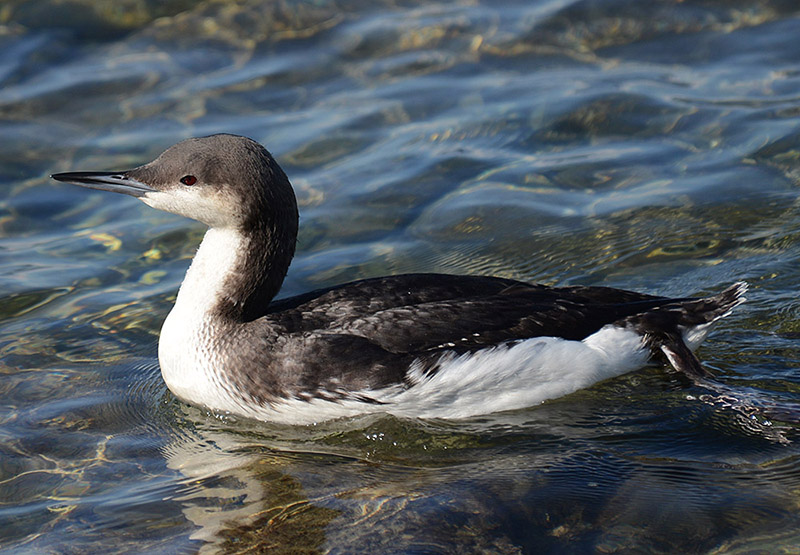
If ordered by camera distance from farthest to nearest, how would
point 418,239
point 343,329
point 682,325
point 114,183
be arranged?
point 418,239 < point 682,325 < point 114,183 < point 343,329

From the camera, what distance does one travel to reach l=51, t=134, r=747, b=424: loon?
18.1 feet

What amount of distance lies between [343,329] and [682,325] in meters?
1.95

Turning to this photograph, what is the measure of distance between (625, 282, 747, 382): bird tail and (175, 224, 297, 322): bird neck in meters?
2.03

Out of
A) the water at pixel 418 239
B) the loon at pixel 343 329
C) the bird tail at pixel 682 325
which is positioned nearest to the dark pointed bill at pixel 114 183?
the loon at pixel 343 329

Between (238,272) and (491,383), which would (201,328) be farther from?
(491,383)

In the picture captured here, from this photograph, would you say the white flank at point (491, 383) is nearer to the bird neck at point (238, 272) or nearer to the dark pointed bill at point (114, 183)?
the bird neck at point (238, 272)

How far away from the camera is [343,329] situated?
18.4ft

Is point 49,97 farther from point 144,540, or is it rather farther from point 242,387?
point 144,540

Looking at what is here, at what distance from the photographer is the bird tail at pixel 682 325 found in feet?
19.4

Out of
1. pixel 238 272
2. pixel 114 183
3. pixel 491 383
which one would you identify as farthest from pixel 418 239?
pixel 114 183

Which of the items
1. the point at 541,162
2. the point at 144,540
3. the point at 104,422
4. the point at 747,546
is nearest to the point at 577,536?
the point at 747,546

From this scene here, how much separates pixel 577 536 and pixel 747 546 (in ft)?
2.30

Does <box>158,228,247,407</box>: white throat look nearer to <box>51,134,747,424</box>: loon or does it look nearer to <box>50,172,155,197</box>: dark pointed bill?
<box>51,134,747,424</box>: loon

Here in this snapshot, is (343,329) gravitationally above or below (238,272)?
below
